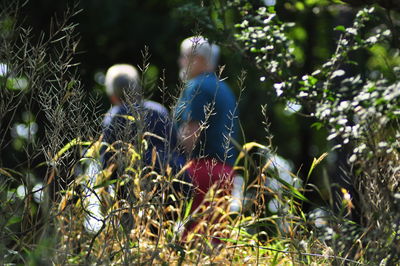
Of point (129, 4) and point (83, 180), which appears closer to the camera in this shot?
point (83, 180)

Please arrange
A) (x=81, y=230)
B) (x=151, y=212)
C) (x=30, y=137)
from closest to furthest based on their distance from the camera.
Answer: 1. (x=30, y=137)
2. (x=81, y=230)
3. (x=151, y=212)

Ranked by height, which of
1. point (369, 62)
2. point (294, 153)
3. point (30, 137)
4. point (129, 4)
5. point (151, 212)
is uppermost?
point (129, 4)

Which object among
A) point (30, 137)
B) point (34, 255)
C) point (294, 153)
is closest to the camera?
point (34, 255)

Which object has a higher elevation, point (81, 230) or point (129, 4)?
point (129, 4)

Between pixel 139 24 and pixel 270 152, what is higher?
pixel 139 24

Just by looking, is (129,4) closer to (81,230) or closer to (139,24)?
(139,24)

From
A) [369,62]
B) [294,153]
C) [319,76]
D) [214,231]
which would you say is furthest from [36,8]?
[319,76]

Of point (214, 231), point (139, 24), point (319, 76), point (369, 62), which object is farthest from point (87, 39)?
point (319, 76)

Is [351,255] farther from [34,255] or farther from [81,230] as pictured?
[34,255]

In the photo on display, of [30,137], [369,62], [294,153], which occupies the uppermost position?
[30,137]

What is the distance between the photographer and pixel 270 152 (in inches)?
127

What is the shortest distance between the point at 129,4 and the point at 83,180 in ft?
25.8

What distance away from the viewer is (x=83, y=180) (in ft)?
11.5

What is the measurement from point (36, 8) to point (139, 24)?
1449 mm
